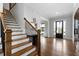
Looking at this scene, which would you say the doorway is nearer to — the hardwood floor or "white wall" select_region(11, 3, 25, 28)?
the hardwood floor

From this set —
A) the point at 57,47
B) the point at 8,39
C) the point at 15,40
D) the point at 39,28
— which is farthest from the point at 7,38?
the point at 57,47

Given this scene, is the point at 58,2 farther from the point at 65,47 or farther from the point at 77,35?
the point at 65,47

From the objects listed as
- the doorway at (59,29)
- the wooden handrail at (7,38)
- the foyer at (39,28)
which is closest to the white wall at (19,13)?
the foyer at (39,28)

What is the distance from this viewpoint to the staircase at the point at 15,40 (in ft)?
5.08

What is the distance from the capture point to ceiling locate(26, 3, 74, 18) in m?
1.73

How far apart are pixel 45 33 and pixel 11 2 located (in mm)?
852

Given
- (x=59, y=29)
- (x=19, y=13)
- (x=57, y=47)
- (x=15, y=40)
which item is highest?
(x=19, y=13)

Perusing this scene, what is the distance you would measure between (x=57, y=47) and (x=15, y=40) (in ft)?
2.66

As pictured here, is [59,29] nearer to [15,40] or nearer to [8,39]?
[15,40]

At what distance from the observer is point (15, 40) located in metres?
1.63

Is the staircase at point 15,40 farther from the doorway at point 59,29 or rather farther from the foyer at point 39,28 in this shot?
the doorway at point 59,29

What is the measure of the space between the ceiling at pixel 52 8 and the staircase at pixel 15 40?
17.2 inches

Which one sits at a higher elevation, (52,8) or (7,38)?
(52,8)

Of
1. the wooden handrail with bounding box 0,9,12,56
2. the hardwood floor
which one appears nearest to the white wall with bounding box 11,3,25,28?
the wooden handrail with bounding box 0,9,12,56
